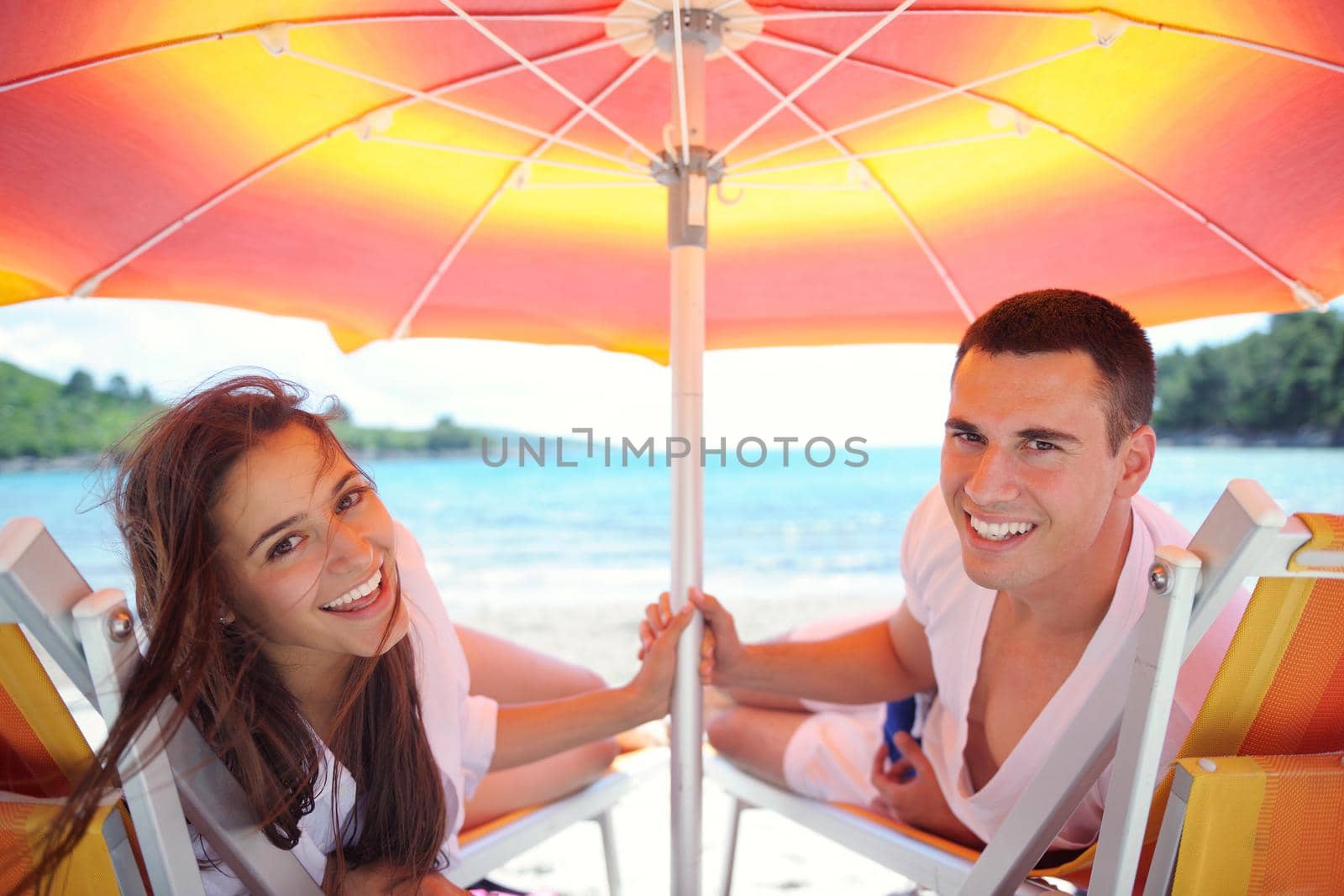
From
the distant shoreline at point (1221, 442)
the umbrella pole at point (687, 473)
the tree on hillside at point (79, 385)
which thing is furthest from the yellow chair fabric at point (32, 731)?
the tree on hillside at point (79, 385)

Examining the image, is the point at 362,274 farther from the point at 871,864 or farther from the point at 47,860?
the point at 871,864

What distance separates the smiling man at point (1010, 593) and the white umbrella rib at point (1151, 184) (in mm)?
789

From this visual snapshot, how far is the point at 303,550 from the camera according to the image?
177 cm

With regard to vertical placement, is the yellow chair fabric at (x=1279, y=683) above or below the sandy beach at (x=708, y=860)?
above

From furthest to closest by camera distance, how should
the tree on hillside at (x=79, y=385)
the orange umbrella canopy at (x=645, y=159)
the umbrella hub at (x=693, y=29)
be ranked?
the tree on hillside at (x=79, y=385) → the umbrella hub at (x=693, y=29) → the orange umbrella canopy at (x=645, y=159)

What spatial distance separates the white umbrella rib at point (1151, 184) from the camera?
8.43 ft

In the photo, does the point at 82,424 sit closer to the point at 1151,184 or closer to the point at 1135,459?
the point at 1151,184

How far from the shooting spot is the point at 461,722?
7.57 feet

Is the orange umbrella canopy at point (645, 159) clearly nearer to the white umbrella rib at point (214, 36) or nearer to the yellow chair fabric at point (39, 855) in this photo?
the white umbrella rib at point (214, 36)

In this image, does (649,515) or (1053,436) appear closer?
(1053,436)

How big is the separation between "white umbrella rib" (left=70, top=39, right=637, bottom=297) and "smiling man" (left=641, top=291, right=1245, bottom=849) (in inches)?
53.2

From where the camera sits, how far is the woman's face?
171 centimetres

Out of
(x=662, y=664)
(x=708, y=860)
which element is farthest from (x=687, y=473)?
(x=708, y=860)

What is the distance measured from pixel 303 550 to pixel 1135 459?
5.73ft
